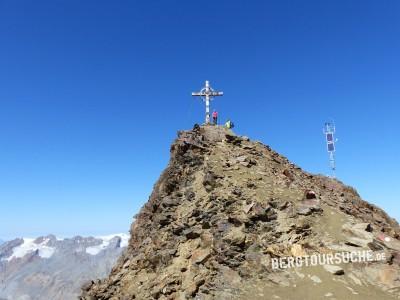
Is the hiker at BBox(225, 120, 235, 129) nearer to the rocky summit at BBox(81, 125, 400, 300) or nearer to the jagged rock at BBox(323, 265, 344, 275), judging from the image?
the rocky summit at BBox(81, 125, 400, 300)

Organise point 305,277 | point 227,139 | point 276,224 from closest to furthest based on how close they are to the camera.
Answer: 1. point 305,277
2. point 276,224
3. point 227,139

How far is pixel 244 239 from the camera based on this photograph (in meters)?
26.7

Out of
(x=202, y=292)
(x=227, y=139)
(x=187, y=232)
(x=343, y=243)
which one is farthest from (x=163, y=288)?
(x=227, y=139)

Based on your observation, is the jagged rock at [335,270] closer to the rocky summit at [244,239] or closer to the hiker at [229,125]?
the rocky summit at [244,239]

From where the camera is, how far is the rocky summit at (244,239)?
78.8 ft

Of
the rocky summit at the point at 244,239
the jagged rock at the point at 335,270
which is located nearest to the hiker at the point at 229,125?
the rocky summit at the point at 244,239

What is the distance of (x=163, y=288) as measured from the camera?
25609 millimetres

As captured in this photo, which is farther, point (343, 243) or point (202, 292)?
point (343, 243)

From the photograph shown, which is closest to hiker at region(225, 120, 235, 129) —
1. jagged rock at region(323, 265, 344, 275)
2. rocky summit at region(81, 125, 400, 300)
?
rocky summit at region(81, 125, 400, 300)

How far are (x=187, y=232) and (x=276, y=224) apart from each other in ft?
21.0

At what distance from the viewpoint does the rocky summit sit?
2403 centimetres

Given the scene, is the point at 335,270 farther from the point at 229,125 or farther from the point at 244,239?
the point at 229,125

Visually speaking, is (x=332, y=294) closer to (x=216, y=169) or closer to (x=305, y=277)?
(x=305, y=277)

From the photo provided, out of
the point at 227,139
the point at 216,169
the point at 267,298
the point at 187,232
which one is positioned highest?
the point at 227,139
